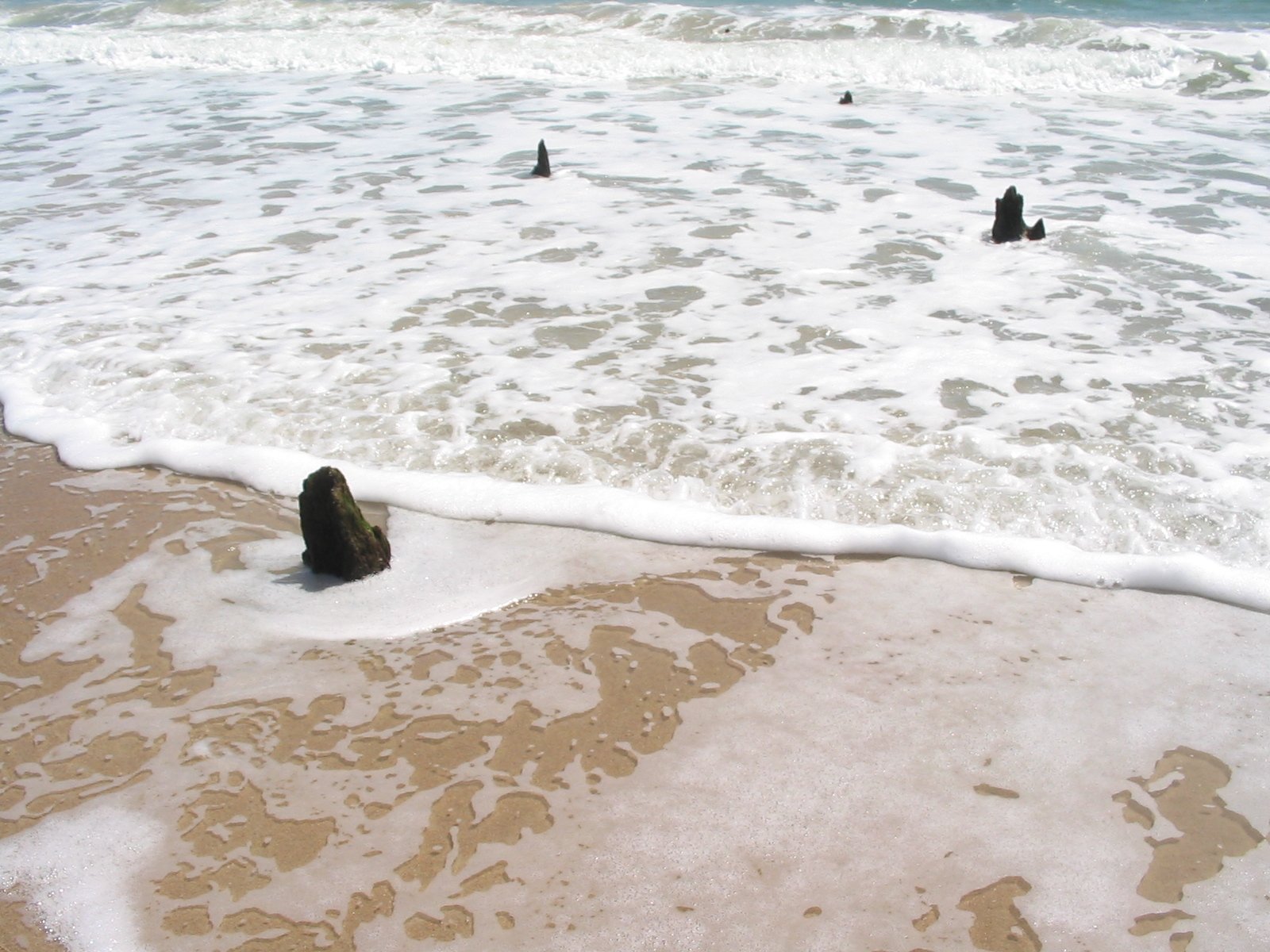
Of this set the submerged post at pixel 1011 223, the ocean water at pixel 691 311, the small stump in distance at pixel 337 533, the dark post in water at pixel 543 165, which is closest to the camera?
the small stump in distance at pixel 337 533

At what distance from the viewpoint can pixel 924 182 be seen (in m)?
7.75

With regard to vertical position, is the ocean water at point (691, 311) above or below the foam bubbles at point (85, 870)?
above

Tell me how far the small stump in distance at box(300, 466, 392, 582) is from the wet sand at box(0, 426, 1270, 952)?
18 cm

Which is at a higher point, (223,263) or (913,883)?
(223,263)

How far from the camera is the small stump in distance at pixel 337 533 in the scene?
3166 mm

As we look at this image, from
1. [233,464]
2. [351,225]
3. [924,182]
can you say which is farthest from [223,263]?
[924,182]

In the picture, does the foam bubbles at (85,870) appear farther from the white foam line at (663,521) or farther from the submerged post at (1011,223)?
the submerged post at (1011,223)

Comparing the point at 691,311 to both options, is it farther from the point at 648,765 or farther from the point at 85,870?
the point at 85,870

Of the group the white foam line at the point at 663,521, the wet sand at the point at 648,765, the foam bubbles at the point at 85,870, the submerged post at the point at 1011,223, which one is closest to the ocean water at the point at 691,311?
the white foam line at the point at 663,521

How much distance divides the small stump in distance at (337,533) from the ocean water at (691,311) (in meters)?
0.49

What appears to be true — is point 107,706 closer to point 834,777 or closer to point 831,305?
point 834,777

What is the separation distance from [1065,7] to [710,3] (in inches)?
225

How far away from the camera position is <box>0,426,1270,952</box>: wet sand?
7.09ft

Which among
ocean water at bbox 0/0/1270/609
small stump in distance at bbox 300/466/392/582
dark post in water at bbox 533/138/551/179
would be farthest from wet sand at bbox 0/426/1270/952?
dark post in water at bbox 533/138/551/179
